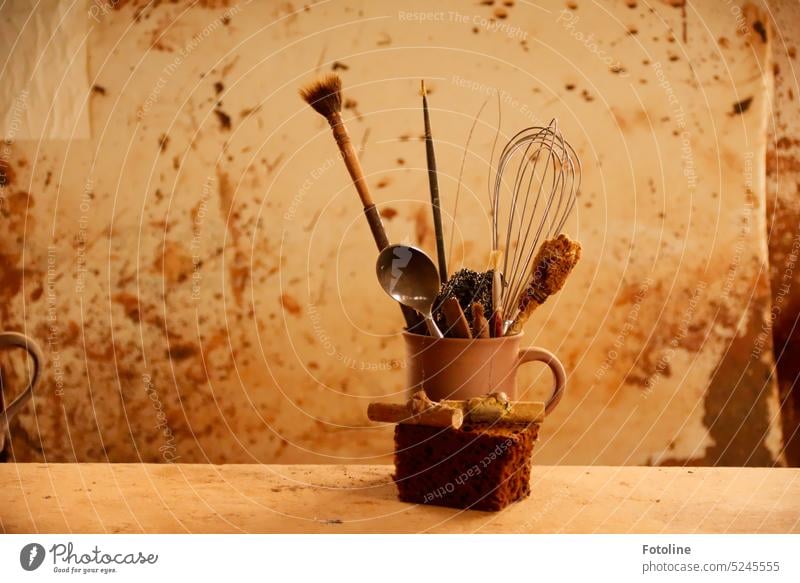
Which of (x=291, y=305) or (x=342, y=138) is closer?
(x=342, y=138)

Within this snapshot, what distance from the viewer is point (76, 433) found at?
0.91 metres

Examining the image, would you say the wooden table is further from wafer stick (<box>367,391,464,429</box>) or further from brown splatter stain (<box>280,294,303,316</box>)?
brown splatter stain (<box>280,294,303,316</box>)

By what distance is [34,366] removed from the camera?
0.57 meters

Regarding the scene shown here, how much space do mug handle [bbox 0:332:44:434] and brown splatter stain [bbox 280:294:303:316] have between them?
351 mm

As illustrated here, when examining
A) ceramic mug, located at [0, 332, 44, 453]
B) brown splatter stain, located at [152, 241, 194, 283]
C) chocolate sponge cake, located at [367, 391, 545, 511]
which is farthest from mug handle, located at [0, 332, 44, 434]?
brown splatter stain, located at [152, 241, 194, 283]

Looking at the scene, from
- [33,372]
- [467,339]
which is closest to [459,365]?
[467,339]

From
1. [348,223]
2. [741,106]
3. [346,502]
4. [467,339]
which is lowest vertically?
[346,502]

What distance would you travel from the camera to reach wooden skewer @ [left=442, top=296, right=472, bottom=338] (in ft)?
1.88

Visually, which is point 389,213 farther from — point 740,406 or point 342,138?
point 740,406

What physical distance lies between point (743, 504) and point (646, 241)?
1.21ft

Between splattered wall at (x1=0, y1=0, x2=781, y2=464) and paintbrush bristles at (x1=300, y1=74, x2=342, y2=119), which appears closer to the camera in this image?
paintbrush bristles at (x1=300, y1=74, x2=342, y2=119)

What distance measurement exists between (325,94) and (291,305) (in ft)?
1.04

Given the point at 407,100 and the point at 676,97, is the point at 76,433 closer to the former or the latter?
the point at 407,100

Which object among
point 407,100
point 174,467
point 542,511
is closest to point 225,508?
point 174,467
